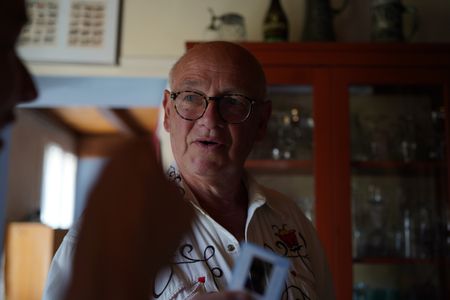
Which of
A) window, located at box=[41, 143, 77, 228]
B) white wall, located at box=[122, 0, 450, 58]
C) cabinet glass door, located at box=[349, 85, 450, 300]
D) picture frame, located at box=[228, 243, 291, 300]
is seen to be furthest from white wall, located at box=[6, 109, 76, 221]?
picture frame, located at box=[228, 243, 291, 300]

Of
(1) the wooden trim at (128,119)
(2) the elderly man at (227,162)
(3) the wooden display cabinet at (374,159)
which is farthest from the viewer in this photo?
(1) the wooden trim at (128,119)

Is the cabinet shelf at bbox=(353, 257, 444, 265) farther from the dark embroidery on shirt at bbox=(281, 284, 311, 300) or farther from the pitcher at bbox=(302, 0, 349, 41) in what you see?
the dark embroidery on shirt at bbox=(281, 284, 311, 300)

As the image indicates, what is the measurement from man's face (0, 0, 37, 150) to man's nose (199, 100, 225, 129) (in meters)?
0.62

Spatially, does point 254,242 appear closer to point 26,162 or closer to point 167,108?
point 167,108

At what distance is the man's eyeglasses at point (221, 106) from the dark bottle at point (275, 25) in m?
1.00

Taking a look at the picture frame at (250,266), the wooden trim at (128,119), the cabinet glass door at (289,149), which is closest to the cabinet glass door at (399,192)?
the cabinet glass door at (289,149)

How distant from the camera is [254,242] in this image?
2.76 ft

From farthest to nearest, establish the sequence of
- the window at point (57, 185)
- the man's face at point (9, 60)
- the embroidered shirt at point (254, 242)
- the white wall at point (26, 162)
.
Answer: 1. the window at point (57, 185)
2. the white wall at point (26, 162)
3. the embroidered shirt at point (254, 242)
4. the man's face at point (9, 60)

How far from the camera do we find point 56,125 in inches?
191

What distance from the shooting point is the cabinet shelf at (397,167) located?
72.5 inches

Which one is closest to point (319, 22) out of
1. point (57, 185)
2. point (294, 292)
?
point (294, 292)

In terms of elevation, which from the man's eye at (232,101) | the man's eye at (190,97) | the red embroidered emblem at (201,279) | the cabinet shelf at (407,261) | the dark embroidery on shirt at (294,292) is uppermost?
the man's eye at (190,97)

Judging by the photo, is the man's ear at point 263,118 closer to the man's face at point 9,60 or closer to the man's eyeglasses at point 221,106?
the man's eyeglasses at point 221,106

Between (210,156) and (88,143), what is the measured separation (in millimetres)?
4558
